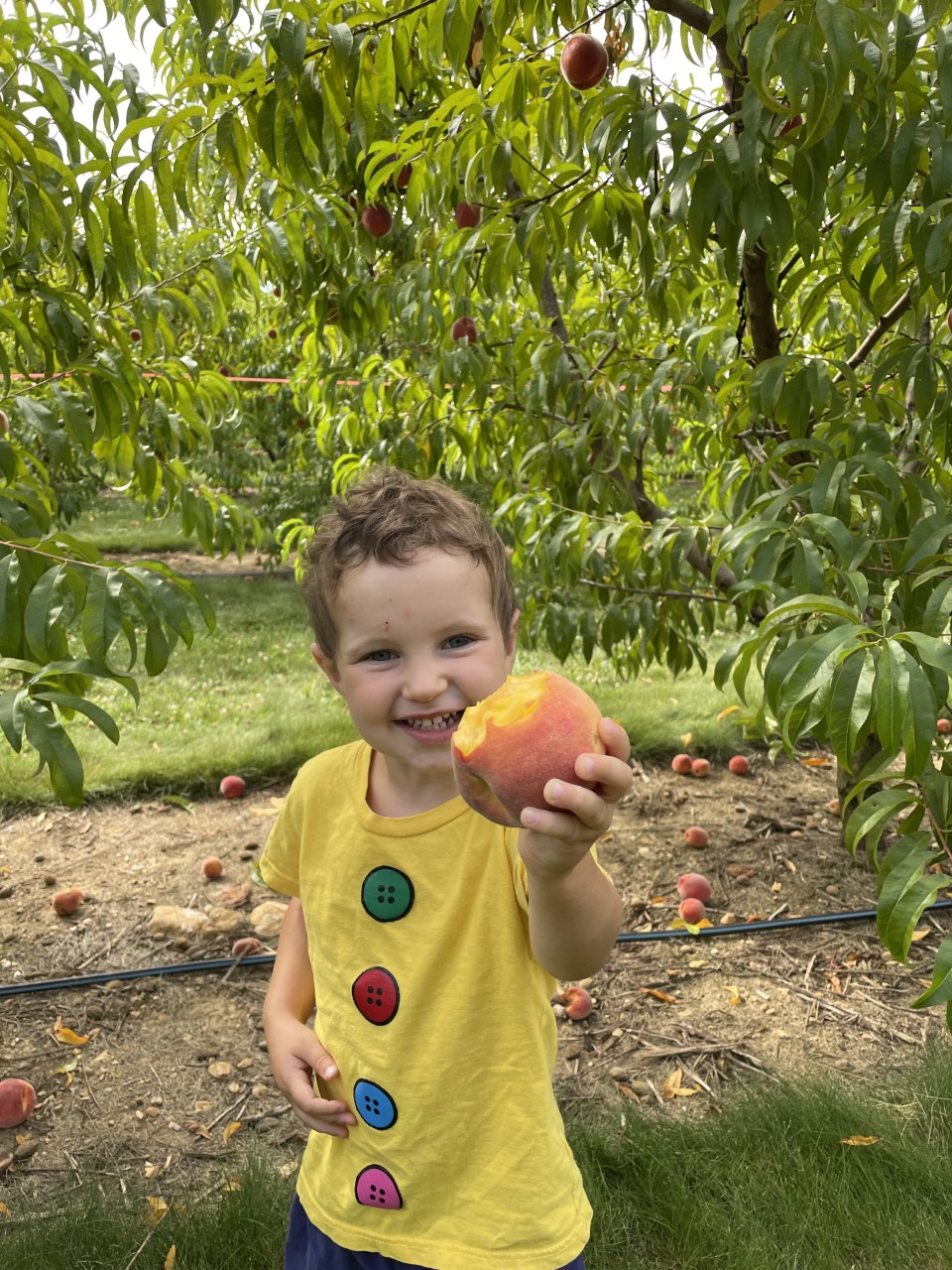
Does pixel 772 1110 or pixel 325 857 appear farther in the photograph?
pixel 772 1110

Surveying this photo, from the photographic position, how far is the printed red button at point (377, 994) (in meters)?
1.34

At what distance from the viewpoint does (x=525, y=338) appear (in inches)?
118

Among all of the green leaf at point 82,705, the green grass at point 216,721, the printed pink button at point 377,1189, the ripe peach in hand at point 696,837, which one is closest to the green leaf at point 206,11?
the green leaf at point 82,705

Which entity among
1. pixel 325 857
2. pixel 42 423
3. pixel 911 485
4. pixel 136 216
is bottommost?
pixel 325 857

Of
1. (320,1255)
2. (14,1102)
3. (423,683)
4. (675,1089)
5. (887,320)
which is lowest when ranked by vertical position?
(675,1089)

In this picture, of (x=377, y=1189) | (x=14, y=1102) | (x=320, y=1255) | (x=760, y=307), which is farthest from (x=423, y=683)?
(x=14, y=1102)

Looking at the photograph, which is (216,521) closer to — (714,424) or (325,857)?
(714,424)

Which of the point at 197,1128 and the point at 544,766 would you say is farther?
the point at 197,1128

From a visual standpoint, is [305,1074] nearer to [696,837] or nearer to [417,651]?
[417,651]

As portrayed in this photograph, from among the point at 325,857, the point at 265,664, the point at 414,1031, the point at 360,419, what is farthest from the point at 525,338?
the point at 265,664

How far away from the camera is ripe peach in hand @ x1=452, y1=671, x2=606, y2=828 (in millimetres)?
987

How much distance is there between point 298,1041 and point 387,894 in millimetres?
291

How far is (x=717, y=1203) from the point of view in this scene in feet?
6.77

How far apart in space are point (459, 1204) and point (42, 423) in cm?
155
